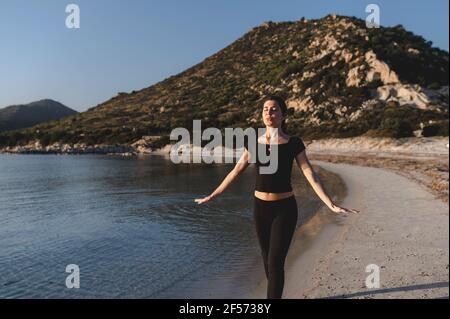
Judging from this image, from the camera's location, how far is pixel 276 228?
4969mm

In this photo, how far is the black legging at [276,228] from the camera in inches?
194

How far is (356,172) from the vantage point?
30312 mm

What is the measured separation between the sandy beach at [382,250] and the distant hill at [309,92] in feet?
94.2

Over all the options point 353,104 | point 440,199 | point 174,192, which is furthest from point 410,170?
point 353,104

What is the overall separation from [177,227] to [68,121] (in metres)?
104

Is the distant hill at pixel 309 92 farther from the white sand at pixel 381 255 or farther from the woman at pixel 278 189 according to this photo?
the woman at pixel 278 189

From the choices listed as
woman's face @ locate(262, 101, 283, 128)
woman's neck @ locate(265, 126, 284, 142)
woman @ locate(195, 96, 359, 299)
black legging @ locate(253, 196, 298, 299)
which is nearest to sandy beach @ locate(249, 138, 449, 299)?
black legging @ locate(253, 196, 298, 299)

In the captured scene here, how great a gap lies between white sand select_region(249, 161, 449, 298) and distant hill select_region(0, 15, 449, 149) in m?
31.8

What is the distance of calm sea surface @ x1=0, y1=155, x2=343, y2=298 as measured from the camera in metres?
9.18

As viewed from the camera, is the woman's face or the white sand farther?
the white sand

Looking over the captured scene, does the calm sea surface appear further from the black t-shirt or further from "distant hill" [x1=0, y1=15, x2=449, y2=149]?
"distant hill" [x1=0, y1=15, x2=449, y2=149]

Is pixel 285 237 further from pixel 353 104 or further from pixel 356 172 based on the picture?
pixel 353 104

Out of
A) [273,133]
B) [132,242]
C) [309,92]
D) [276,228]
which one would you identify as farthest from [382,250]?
[309,92]

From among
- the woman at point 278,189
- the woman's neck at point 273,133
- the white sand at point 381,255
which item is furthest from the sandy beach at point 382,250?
the woman's neck at point 273,133
